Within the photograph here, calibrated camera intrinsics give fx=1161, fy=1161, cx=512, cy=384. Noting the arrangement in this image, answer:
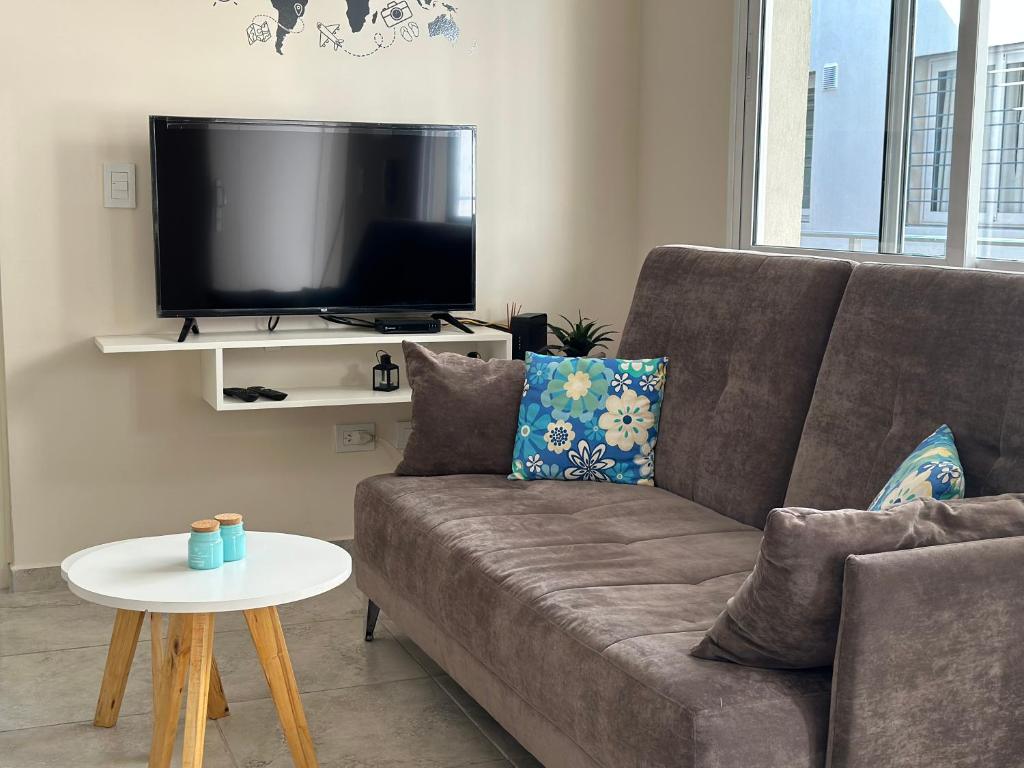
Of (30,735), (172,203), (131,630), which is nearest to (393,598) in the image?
(131,630)

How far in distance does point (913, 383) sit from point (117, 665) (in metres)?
1.75

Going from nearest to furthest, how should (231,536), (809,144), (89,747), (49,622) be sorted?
1. (231,536)
2. (89,747)
3. (49,622)
4. (809,144)

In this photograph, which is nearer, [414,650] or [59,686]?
[59,686]

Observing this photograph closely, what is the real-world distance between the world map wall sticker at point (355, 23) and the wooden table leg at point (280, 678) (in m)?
2.06

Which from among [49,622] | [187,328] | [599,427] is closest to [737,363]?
[599,427]

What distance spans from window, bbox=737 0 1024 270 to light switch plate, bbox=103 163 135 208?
1.86m

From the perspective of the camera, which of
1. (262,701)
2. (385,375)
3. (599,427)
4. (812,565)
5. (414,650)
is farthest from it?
(385,375)

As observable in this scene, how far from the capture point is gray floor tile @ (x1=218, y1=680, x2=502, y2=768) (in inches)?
96.0

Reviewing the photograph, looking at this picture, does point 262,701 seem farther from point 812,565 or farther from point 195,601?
point 812,565

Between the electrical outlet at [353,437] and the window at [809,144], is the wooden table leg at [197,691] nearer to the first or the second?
the electrical outlet at [353,437]

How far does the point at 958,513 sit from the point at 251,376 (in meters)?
2.49

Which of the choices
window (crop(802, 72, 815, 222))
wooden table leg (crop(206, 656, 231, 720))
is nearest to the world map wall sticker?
window (crop(802, 72, 815, 222))

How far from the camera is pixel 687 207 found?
3.90 m

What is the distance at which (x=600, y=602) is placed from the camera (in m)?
2.03
